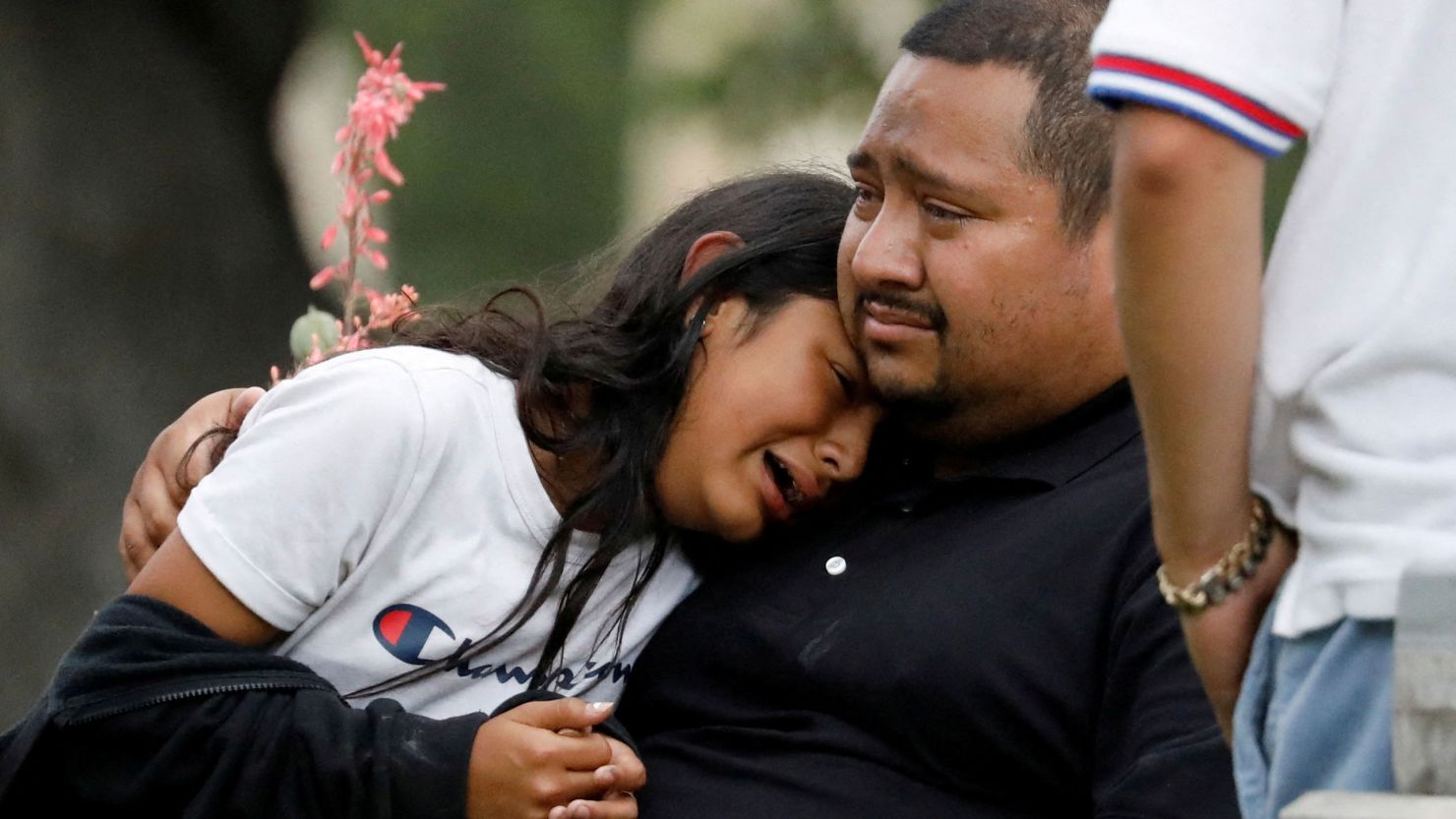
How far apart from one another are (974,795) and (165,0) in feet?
11.4

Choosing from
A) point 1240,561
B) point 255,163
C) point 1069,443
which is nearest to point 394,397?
point 1069,443

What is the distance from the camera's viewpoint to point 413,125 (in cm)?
444

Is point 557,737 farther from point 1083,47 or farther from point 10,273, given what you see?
point 10,273

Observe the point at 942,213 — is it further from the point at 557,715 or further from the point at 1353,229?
the point at 1353,229

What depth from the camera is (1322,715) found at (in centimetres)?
108

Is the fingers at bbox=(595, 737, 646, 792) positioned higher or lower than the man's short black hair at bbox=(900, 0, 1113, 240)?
lower

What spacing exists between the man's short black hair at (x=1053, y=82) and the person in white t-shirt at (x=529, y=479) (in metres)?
A: 0.30

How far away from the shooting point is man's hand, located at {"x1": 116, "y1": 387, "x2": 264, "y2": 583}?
2.19 meters

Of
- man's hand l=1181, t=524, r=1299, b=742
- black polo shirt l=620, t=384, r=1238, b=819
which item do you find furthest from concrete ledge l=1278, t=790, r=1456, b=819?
black polo shirt l=620, t=384, r=1238, b=819

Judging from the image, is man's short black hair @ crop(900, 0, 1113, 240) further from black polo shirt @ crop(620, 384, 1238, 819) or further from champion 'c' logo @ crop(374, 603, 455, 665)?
champion 'c' logo @ crop(374, 603, 455, 665)

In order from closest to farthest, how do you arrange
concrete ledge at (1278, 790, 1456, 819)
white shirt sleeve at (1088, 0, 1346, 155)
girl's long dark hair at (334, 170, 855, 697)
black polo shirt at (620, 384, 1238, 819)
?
1. concrete ledge at (1278, 790, 1456, 819)
2. white shirt sleeve at (1088, 0, 1346, 155)
3. black polo shirt at (620, 384, 1238, 819)
4. girl's long dark hair at (334, 170, 855, 697)

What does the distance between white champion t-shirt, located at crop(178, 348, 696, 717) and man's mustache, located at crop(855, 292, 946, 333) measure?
1.43 feet

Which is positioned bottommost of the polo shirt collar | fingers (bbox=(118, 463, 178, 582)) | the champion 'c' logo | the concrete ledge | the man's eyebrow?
the polo shirt collar

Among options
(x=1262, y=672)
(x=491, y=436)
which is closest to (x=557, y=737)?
(x=491, y=436)
